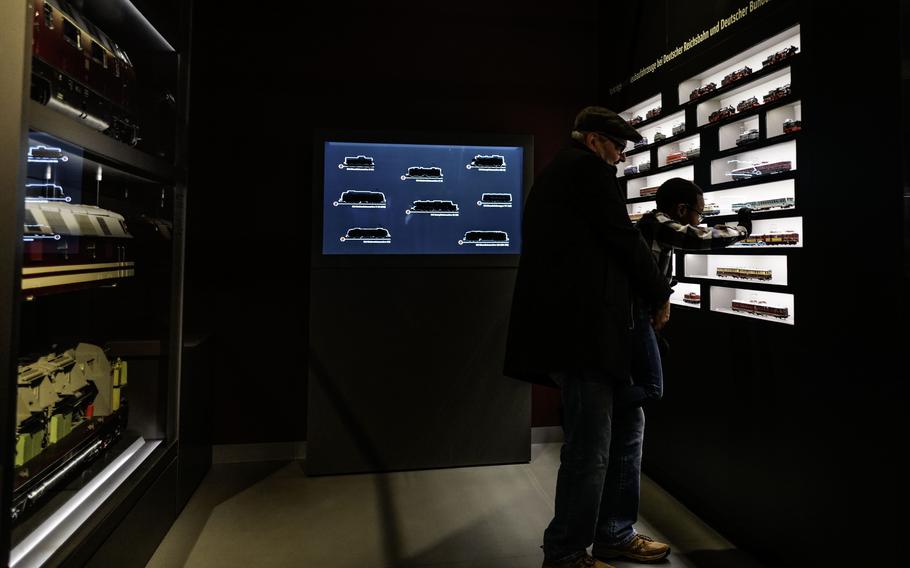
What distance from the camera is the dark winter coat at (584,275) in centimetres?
190

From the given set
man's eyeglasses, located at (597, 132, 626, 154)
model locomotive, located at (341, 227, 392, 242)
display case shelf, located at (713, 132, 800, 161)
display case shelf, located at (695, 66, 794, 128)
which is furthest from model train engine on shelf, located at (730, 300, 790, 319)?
model locomotive, located at (341, 227, 392, 242)

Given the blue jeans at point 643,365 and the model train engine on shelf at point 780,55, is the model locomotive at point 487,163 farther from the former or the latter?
the blue jeans at point 643,365

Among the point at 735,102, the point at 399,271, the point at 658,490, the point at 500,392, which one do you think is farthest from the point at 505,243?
the point at 658,490

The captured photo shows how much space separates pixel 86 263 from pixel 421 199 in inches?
72.1

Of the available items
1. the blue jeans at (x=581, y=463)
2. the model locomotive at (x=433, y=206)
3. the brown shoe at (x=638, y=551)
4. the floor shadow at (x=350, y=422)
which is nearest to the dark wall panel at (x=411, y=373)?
the floor shadow at (x=350, y=422)

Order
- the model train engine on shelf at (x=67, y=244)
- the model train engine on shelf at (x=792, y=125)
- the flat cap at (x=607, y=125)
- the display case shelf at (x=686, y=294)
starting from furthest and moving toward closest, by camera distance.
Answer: the display case shelf at (x=686, y=294)
the model train engine on shelf at (x=792, y=125)
the flat cap at (x=607, y=125)
the model train engine on shelf at (x=67, y=244)

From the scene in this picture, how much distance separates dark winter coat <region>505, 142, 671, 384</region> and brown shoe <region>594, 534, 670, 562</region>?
824mm

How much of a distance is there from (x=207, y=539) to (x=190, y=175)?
214cm

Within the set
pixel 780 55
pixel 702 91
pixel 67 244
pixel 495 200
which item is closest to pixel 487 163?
pixel 495 200

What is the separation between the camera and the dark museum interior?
1.77 metres

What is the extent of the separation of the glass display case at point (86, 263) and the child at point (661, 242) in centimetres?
195

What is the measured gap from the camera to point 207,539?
239 centimetres

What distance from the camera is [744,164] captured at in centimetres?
262

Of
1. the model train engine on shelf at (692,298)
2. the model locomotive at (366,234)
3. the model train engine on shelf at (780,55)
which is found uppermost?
the model train engine on shelf at (780,55)
